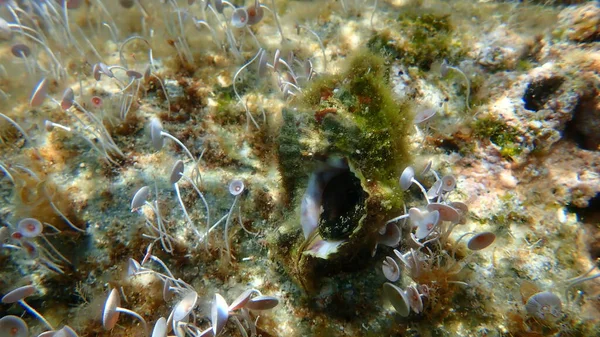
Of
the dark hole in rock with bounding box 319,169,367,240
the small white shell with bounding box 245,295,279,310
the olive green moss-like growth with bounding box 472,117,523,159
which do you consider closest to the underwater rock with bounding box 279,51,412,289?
the dark hole in rock with bounding box 319,169,367,240

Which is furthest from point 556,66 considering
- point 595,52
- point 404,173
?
point 404,173

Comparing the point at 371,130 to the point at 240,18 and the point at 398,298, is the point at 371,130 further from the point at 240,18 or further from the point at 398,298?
the point at 240,18

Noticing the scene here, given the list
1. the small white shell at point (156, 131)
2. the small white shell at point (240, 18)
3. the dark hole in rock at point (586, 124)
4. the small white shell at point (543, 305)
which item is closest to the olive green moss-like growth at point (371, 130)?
the small white shell at point (543, 305)

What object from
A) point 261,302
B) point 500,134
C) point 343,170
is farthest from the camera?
point 500,134

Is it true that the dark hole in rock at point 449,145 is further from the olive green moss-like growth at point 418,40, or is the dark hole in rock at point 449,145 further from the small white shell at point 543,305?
the small white shell at point 543,305

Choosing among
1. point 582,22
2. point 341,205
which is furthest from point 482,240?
point 582,22

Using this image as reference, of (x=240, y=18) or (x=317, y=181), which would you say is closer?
(x=317, y=181)

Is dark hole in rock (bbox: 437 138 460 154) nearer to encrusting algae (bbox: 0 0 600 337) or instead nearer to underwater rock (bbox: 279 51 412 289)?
encrusting algae (bbox: 0 0 600 337)

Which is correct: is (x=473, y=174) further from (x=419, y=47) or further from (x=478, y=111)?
(x=419, y=47)
